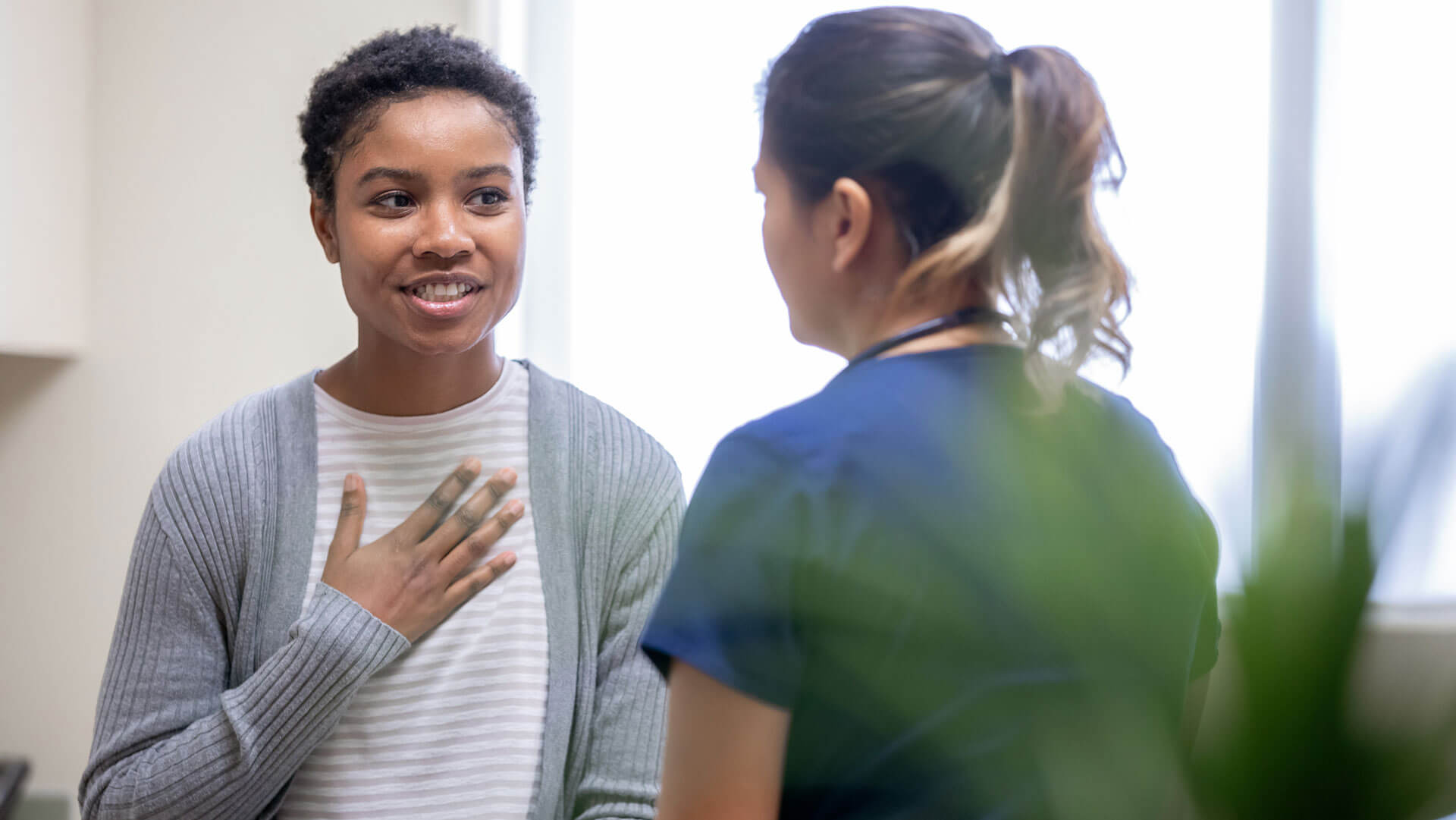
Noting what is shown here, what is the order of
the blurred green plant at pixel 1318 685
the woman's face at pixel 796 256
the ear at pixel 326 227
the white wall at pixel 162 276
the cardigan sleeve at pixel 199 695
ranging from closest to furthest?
the blurred green plant at pixel 1318 685
the woman's face at pixel 796 256
the cardigan sleeve at pixel 199 695
the ear at pixel 326 227
the white wall at pixel 162 276

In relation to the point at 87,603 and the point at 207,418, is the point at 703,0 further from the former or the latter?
the point at 87,603

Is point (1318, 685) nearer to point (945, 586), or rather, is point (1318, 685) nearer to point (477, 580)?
point (945, 586)

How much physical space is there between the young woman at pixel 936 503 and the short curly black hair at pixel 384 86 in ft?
1.35

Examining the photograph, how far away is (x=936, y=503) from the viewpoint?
362 mm

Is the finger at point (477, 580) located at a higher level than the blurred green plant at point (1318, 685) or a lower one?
lower

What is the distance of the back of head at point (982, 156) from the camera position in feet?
1.60

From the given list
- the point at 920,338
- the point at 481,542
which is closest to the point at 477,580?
the point at 481,542

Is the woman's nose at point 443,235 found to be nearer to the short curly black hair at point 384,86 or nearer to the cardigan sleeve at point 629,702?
the short curly black hair at point 384,86

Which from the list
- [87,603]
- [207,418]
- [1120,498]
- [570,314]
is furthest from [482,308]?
[87,603]

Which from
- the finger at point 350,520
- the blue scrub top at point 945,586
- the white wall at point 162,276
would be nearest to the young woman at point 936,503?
the blue scrub top at point 945,586

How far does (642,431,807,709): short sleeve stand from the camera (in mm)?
421

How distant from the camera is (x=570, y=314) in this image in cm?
161

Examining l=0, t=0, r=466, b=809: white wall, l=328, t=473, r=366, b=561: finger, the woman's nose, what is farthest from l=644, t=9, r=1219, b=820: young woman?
l=0, t=0, r=466, b=809: white wall

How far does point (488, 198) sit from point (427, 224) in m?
0.06
